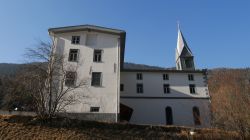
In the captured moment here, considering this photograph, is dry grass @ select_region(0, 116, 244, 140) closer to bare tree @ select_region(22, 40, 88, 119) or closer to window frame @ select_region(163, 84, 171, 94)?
bare tree @ select_region(22, 40, 88, 119)

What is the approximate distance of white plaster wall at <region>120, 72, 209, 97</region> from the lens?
4041 cm

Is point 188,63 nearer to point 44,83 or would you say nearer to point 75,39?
point 75,39

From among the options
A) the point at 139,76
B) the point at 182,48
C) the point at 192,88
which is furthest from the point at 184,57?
the point at 139,76

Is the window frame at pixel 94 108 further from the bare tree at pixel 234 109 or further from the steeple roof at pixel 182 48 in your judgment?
the steeple roof at pixel 182 48

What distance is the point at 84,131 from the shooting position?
19.6 m

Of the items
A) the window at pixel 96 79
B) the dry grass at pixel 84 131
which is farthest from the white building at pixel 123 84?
the dry grass at pixel 84 131

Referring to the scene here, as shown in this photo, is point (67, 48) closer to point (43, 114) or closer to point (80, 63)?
point (80, 63)

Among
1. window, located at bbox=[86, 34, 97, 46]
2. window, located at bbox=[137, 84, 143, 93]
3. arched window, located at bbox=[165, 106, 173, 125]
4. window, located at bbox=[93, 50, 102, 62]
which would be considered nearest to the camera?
window, located at bbox=[93, 50, 102, 62]

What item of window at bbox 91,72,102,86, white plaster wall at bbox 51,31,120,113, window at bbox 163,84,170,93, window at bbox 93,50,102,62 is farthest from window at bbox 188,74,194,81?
window at bbox 91,72,102,86

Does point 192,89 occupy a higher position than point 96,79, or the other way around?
point 192,89

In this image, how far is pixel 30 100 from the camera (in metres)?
24.4

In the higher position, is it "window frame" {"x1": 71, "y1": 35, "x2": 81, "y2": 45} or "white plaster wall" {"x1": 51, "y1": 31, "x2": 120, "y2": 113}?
"window frame" {"x1": 71, "y1": 35, "x2": 81, "y2": 45}

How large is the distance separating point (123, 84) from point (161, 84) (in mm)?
6411

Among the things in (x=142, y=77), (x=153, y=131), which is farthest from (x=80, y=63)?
(x=142, y=77)
